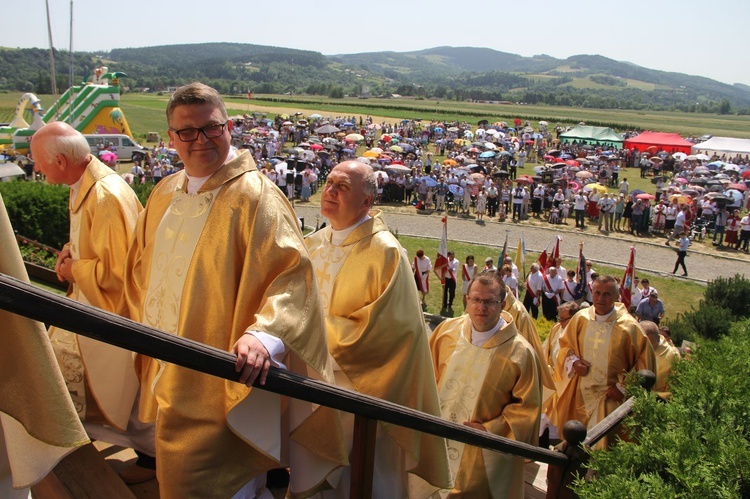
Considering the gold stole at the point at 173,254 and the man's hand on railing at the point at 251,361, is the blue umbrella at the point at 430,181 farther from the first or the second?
the man's hand on railing at the point at 251,361

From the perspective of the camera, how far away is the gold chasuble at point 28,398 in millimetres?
1828

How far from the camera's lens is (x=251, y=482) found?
9.78ft

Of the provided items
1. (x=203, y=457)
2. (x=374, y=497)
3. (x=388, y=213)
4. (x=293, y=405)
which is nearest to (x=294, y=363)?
(x=293, y=405)

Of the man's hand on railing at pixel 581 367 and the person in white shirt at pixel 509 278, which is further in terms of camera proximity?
the person in white shirt at pixel 509 278

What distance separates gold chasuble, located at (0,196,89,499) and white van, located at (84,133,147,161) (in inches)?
1394

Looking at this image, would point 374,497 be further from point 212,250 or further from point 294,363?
point 212,250

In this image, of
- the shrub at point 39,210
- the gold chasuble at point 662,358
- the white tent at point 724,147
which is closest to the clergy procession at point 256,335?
the gold chasuble at point 662,358

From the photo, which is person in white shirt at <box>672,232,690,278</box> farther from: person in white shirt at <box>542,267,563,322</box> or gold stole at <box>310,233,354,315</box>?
gold stole at <box>310,233,354,315</box>

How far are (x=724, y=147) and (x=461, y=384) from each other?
55440 mm

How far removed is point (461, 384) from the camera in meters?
4.86

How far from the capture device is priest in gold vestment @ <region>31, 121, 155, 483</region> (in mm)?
3662

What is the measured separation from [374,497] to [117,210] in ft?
7.77

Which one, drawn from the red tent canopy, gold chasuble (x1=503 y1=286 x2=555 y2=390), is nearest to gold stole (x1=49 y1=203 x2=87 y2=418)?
gold chasuble (x1=503 y1=286 x2=555 y2=390)

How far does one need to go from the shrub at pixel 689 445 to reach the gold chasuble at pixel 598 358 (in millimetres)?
2225
